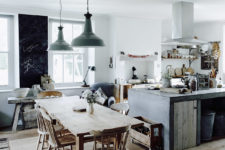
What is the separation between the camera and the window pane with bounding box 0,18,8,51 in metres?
5.39

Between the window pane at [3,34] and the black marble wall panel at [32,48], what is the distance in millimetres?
458

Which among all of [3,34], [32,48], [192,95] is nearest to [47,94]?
[32,48]

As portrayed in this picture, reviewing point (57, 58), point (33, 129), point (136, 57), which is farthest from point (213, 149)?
point (57, 58)

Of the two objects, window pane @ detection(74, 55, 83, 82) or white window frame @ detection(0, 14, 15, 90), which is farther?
window pane @ detection(74, 55, 83, 82)

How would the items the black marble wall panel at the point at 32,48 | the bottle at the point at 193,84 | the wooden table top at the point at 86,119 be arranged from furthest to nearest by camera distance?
Result: the black marble wall panel at the point at 32,48 → the bottle at the point at 193,84 → the wooden table top at the point at 86,119

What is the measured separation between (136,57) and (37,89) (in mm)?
2818

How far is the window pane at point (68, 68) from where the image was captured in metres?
6.14

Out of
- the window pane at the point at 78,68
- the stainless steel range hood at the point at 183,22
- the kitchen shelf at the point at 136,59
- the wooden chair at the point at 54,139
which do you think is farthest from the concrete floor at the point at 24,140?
the kitchen shelf at the point at 136,59

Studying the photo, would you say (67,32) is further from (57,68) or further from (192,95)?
(192,95)

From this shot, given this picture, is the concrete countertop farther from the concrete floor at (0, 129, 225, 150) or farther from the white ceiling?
the white ceiling

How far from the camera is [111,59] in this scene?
633cm

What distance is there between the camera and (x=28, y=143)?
13.6 feet

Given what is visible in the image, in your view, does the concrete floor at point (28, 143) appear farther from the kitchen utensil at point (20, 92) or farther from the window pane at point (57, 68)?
the window pane at point (57, 68)

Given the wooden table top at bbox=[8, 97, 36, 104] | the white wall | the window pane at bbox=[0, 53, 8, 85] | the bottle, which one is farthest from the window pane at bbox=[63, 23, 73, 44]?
the bottle
